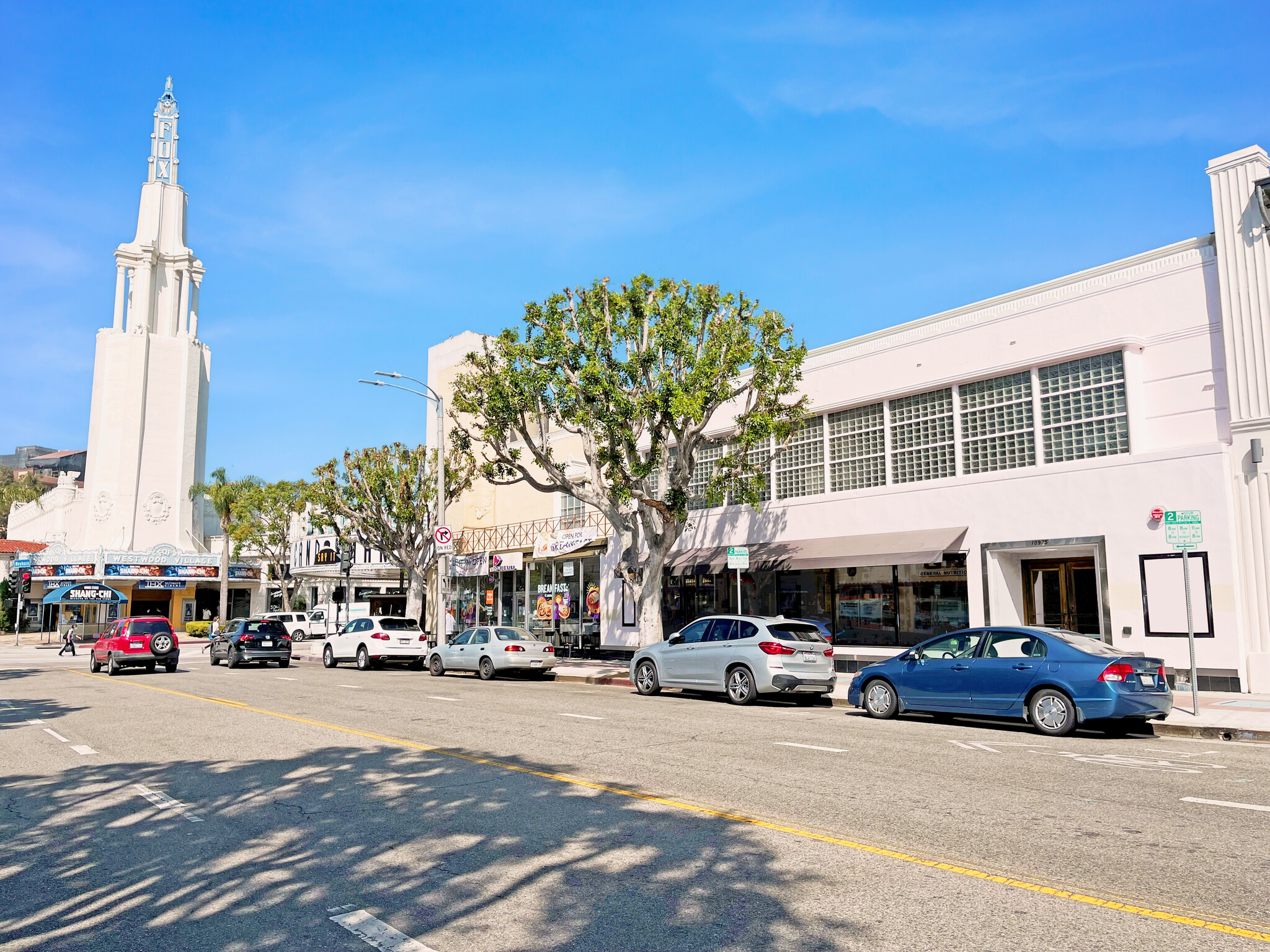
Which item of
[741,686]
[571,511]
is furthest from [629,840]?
[571,511]

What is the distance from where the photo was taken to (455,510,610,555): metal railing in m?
33.7

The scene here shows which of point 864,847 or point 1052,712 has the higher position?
point 1052,712

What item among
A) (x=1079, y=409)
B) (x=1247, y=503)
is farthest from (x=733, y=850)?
(x=1079, y=409)

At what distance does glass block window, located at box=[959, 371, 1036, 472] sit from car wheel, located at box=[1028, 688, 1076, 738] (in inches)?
362

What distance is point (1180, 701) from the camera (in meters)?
16.5

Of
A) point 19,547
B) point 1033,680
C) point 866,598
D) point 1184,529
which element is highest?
point 19,547

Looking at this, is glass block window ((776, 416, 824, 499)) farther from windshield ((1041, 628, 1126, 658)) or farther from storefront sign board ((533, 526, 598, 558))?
windshield ((1041, 628, 1126, 658))

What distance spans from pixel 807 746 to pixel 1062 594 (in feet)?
39.2

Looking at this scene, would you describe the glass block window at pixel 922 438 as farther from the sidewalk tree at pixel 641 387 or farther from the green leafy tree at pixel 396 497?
the green leafy tree at pixel 396 497

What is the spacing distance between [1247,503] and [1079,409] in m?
3.89

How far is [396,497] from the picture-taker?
124ft

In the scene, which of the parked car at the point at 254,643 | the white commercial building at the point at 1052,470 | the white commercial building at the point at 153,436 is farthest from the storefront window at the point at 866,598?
the white commercial building at the point at 153,436

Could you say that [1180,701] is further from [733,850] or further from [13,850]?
[13,850]

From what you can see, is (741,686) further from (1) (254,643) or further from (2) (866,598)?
(1) (254,643)
